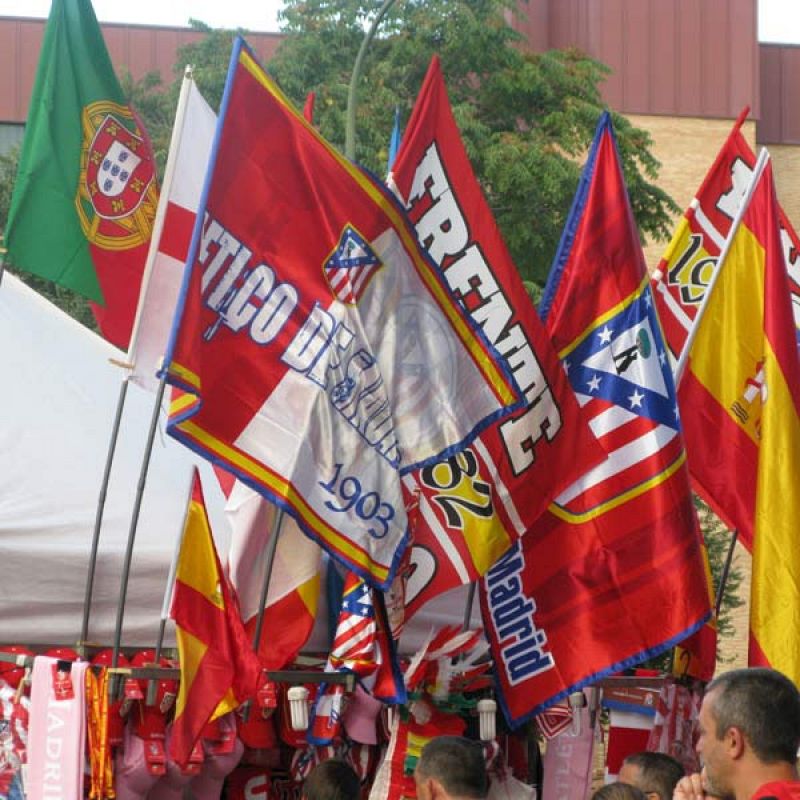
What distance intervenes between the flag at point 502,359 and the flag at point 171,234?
934 mm

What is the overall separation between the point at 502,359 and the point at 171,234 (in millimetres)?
1538

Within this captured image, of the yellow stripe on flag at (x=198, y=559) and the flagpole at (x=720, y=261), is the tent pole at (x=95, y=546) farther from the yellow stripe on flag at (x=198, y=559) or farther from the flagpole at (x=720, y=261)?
the flagpole at (x=720, y=261)

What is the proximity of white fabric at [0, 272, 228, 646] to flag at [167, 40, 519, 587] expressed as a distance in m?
1.34

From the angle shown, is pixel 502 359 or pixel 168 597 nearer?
pixel 168 597

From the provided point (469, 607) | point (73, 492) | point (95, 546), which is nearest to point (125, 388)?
point (95, 546)

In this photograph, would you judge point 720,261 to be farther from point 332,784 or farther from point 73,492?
point 332,784

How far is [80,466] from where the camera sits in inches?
325

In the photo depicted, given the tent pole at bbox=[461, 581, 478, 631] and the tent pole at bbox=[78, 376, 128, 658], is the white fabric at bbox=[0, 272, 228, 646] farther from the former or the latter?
the tent pole at bbox=[461, 581, 478, 631]

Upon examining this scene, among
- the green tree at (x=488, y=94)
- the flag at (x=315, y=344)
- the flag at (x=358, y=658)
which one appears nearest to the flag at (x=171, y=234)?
the flag at (x=315, y=344)

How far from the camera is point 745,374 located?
9.52 m

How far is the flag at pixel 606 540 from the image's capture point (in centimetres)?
818

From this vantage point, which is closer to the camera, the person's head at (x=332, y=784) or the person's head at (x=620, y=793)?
the person's head at (x=620, y=793)

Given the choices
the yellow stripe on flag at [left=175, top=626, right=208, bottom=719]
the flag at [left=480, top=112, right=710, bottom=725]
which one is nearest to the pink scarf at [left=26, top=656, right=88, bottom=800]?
the yellow stripe on flag at [left=175, top=626, right=208, bottom=719]

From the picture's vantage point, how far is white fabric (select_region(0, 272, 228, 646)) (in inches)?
301
